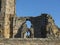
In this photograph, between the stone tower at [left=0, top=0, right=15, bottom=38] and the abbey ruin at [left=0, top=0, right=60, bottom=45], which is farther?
A: the abbey ruin at [left=0, top=0, right=60, bottom=45]

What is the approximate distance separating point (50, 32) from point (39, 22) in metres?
2.59

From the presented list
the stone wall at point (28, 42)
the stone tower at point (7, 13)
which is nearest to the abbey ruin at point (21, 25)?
the stone tower at point (7, 13)

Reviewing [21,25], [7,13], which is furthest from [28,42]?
[21,25]

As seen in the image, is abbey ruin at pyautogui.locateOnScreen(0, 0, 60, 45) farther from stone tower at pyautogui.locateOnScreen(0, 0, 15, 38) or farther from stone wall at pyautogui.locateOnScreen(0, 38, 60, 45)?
stone wall at pyautogui.locateOnScreen(0, 38, 60, 45)

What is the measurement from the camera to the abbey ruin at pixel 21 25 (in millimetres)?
28734

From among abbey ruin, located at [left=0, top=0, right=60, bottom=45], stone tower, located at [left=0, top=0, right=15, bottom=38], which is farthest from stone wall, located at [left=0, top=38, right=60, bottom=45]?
stone tower, located at [left=0, top=0, right=15, bottom=38]

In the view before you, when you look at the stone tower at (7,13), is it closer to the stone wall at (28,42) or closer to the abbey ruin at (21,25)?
the abbey ruin at (21,25)

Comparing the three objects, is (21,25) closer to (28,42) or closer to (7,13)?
(7,13)

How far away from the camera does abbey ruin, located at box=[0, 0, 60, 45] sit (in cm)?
2873

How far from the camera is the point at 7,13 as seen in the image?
29.0 metres

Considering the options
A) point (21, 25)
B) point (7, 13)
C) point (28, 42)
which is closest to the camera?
point (28, 42)

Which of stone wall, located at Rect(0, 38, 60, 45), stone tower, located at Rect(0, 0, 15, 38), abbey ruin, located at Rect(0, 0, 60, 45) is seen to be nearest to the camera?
stone wall, located at Rect(0, 38, 60, 45)

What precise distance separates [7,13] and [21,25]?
2.98 meters

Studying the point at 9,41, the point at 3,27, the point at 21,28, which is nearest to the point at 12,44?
the point at 9,41
